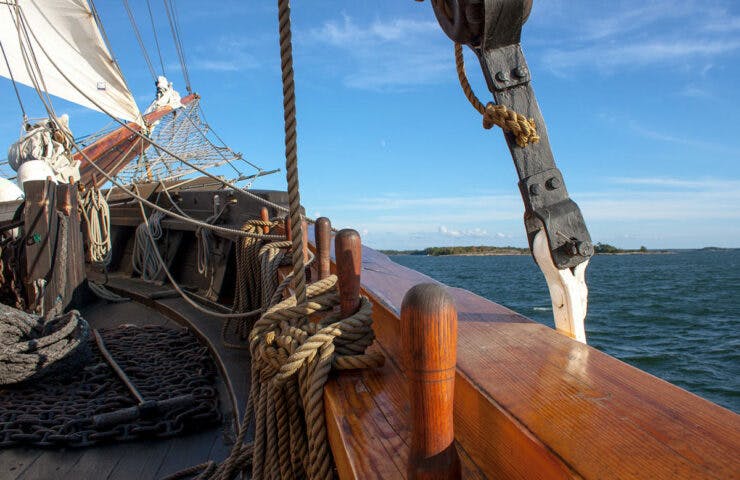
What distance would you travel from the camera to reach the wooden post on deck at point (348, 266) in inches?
43.3

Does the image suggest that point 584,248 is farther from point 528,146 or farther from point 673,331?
point 673,331

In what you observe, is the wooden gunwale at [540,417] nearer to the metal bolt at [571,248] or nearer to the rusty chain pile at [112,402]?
the metal bolt at [571,248]

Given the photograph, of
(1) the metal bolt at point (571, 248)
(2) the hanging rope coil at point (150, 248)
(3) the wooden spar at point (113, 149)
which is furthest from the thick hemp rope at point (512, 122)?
(3) the wooden spar at point (113, 149)

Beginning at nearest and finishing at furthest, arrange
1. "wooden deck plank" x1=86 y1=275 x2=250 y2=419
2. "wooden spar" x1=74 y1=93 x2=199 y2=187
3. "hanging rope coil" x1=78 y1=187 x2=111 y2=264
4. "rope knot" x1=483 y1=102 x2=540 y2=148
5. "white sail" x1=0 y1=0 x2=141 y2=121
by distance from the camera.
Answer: "rope knot" x1=483 y1=102 x2=540 y2=148, "wooden deck plank" x1=86 y1=275 x2=250 y2=419, "hanging rope coil" x1=78 y1=187 x2=111 y2=264, "white sail" x1=0 y1=0 x2=141 y2=121, "wooden spar" x1=74 y1=93 x2=199 y2=187

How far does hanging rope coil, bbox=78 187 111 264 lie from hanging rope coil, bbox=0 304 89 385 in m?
2.29

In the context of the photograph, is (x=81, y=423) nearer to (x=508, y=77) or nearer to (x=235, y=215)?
(x=508, y=77)

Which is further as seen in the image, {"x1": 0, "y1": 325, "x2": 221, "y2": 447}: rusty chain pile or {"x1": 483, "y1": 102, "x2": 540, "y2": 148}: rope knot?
{"x1": 0, "y1": 325, "x2": 221, "y2": 447}: rusty chain pile

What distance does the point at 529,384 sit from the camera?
2.47ft

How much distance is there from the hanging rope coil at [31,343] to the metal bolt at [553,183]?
248 cm

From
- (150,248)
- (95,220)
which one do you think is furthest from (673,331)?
(95,220)

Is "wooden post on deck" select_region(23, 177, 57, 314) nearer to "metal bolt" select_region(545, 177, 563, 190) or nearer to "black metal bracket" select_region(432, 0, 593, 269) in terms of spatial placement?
"black metal bracket" select_region(432, 0, 593, 269)

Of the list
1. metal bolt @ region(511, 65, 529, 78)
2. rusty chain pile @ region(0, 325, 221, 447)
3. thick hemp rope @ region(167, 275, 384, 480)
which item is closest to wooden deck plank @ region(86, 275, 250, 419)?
rusty chain pile @ region(0, 325, 221, 447)

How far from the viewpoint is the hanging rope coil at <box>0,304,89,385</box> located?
8.15 feet

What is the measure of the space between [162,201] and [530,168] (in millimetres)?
5877
